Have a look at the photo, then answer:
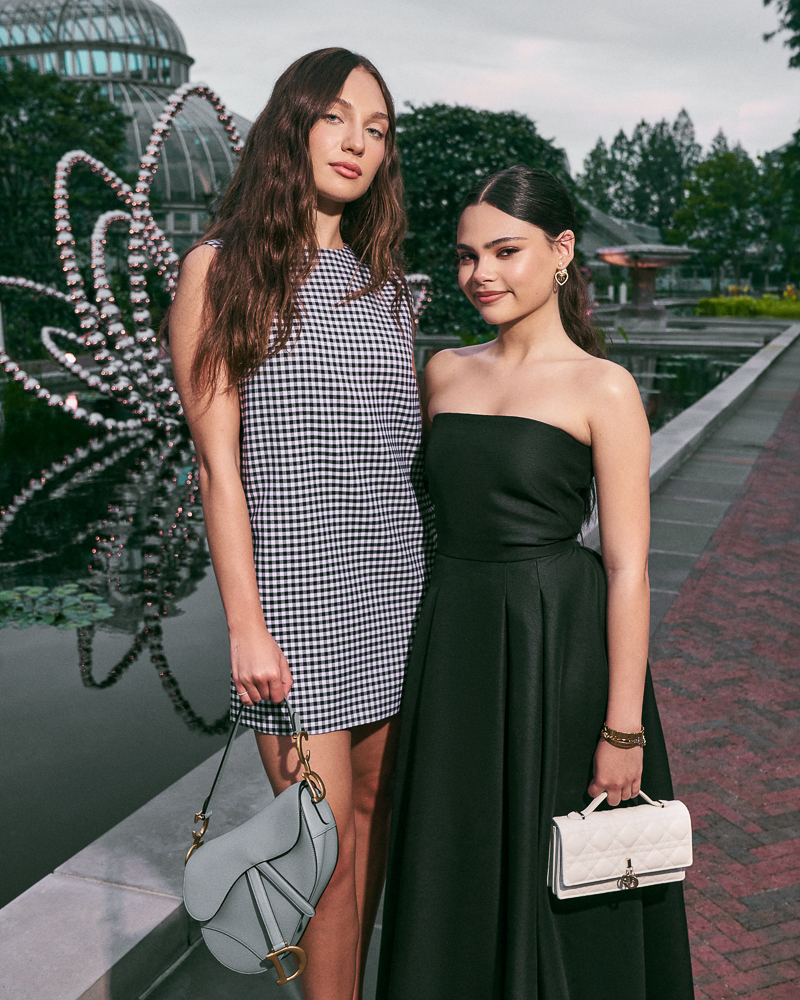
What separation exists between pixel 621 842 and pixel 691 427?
381 inches

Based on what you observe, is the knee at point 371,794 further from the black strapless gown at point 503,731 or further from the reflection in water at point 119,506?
the reflection in water at point 119,506

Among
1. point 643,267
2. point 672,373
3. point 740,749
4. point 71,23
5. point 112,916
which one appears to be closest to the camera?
point 112,916

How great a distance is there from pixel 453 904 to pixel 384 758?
36cm

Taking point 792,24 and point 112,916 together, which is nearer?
point 112,916

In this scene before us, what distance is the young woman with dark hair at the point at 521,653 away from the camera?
1.95m

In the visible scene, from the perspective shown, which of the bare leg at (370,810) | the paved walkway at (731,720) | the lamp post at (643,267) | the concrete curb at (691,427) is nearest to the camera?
the bare leg at (370,810)

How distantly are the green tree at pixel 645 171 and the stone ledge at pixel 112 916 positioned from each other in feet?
334

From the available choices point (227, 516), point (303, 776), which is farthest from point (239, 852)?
point (227, 516)

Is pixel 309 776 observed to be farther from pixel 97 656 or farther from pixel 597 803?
pixel 97 656

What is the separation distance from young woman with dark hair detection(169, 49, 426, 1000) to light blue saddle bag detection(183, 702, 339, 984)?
0.23m

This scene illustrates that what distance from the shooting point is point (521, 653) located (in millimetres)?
1965

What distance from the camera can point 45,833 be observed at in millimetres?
3361

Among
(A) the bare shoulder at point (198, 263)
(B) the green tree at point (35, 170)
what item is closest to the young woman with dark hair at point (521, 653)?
(A) the bare shoulder at point (198, 263)

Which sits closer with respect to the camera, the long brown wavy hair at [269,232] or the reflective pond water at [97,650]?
the long brown wavy hair at [269,232]
